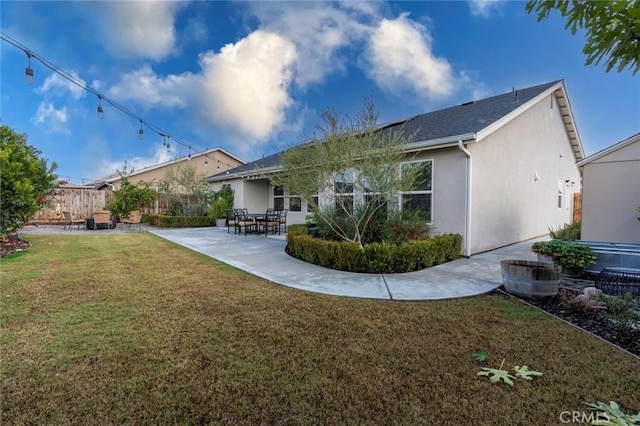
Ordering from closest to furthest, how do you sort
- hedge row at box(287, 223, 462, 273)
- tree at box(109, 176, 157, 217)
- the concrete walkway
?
the concrete walkway, hedge row at box(287, 223, 462, 273), tree at box(109, 176, 157, 217)

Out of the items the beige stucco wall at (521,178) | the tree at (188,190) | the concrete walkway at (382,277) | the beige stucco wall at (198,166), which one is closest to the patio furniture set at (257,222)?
the concrete walkway at (382,277)

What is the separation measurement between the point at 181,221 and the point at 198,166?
12423 millimetres

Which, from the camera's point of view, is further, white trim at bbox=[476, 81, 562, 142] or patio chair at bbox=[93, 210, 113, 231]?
patio chair at bbox=[93, 210, 113, 231]

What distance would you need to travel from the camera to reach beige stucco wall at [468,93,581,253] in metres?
8.55

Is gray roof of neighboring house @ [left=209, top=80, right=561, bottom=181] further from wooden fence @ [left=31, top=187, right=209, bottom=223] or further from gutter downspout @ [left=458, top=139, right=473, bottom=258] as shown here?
wooden fence @ [left=31, top=187, right=209, bottom=223]

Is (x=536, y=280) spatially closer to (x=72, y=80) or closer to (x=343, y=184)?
(x=343, y=184)

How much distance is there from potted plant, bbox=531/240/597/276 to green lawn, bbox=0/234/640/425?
249 centimetres

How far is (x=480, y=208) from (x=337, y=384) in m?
7.55

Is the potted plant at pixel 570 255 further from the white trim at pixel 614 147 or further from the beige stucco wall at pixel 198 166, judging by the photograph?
the beige stucco wall at pixel 198 166

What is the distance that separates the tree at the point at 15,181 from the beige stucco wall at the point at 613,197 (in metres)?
→ 15.3

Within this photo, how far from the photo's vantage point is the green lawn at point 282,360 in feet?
7.20

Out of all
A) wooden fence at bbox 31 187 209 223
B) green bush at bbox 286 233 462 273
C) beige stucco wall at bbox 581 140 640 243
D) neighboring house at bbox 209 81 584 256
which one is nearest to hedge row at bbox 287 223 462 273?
green bush at bbox 286 233 462 273

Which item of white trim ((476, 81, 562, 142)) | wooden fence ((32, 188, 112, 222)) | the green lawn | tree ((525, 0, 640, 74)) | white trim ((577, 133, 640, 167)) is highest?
white trim ((476, 81, 562, 142))

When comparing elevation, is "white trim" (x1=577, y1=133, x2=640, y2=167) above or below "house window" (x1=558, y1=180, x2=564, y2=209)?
above
